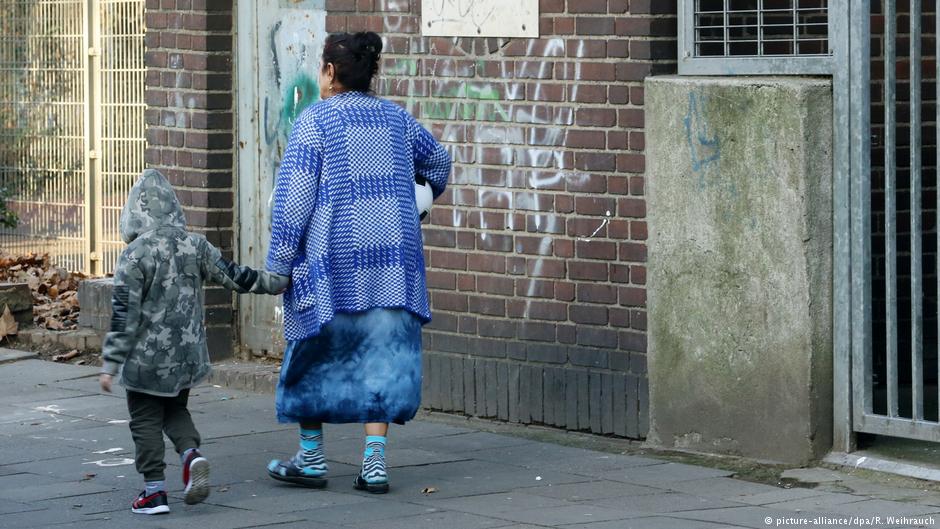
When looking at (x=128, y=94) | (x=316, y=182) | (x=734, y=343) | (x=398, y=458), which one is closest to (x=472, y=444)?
(x=398, y=458)

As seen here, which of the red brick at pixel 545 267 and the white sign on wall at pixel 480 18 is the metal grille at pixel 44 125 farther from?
the red brick at pixel 545 267

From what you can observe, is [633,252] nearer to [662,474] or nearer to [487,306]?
[487,306]

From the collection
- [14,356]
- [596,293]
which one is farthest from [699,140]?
[14,356]

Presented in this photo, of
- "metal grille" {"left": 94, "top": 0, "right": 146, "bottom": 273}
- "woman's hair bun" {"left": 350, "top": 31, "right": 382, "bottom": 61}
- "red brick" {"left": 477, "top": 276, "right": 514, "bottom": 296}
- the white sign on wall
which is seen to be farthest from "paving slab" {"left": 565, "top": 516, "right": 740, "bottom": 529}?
"metal grille" {"left": 94, "top": 0, "right": 146, "bottom": 273}

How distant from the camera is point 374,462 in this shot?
23.5 ft

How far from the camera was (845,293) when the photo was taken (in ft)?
24.8

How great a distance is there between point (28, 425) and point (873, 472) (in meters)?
4.11

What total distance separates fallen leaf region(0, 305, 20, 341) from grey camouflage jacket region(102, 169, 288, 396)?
4.76 metres

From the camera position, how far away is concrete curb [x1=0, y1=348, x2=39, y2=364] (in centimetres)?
1095

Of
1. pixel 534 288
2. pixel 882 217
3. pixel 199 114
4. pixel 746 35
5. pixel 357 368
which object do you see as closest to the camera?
pixel 357 368

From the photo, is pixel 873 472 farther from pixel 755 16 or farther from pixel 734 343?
pixel 755 16

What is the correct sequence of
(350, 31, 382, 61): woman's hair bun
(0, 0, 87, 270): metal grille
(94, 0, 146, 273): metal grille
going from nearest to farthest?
1. (350, 31, 382, 61): woman's hair bun
2. (94, 0, 146, 273): metal grille
3. (0, 0, 87, 270): metal grille

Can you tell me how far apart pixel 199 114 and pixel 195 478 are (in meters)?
3.80

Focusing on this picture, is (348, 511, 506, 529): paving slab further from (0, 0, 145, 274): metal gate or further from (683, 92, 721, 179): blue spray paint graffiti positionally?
(0, 0, 145, 274): metal gate
